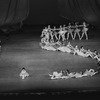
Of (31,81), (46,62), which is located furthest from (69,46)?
(31,81)

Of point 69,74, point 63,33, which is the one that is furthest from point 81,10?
point 69,74

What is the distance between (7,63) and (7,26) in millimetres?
1686

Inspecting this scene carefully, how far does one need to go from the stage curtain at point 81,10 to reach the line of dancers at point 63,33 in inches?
11.9

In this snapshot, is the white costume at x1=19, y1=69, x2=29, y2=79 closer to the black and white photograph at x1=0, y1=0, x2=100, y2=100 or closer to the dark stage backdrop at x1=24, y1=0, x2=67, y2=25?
the black and white photograph at x1=0, y1=0, x2=100, y2=100

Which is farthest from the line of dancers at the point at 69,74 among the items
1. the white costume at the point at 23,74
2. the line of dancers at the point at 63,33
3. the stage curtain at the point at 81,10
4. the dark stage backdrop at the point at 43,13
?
the dark stage backdrop at the point at 43,13

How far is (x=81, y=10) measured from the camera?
5219 millimetres

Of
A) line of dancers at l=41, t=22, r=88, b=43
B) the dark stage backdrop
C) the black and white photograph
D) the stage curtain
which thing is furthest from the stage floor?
the dark stage backdrop

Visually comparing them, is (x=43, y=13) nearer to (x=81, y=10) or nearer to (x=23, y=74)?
(x=81, y=10)

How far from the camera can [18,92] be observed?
2873mm

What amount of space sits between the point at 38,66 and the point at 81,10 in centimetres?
198

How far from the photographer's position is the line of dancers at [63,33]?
15.3 ft

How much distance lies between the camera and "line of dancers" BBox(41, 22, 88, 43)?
15.3ft

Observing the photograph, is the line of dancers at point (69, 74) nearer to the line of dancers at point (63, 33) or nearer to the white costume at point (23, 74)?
the white costume at point (23, 74)

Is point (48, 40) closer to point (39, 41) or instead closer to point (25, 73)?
point (39, 41)
